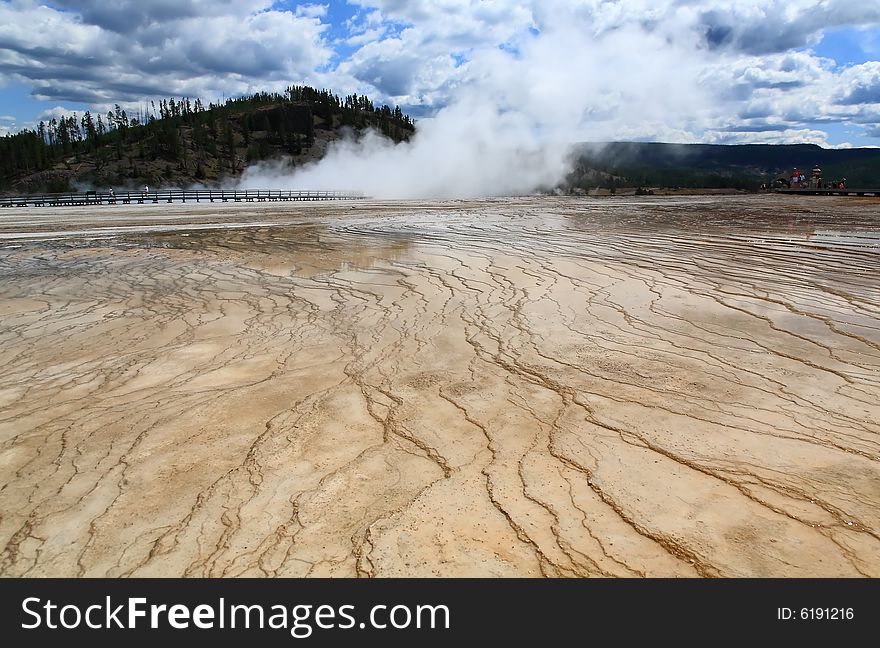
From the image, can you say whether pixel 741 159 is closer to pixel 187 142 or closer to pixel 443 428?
pixel 187 142

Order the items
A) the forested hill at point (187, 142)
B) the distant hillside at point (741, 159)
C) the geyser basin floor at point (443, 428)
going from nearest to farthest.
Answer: the geyser basin floor at point (443, 428)
the forested hill at point (187, 142)
the distant hillside at point (741, 159)

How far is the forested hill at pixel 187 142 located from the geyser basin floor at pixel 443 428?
7143cm

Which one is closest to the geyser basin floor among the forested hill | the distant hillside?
the forested hill

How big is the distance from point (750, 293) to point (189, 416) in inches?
282

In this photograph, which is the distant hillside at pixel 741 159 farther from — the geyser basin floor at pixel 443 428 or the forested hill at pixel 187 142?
the geyser basin floor at pixel 443 428

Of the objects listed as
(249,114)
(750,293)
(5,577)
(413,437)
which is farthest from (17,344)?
(249,114)

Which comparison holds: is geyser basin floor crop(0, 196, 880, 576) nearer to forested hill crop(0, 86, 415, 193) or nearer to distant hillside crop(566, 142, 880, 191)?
forested hill crop(0, 86, 415, 193)

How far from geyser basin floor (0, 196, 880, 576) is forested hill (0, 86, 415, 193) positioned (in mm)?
71426

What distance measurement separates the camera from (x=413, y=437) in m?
3.70

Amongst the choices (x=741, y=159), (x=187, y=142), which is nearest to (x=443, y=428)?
(x=187, y=142)

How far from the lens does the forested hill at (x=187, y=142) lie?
72.9 metres

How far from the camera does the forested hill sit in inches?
2869

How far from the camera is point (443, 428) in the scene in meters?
3.83

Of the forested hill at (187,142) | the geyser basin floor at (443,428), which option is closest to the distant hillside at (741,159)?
the forested hill at (187,142)
